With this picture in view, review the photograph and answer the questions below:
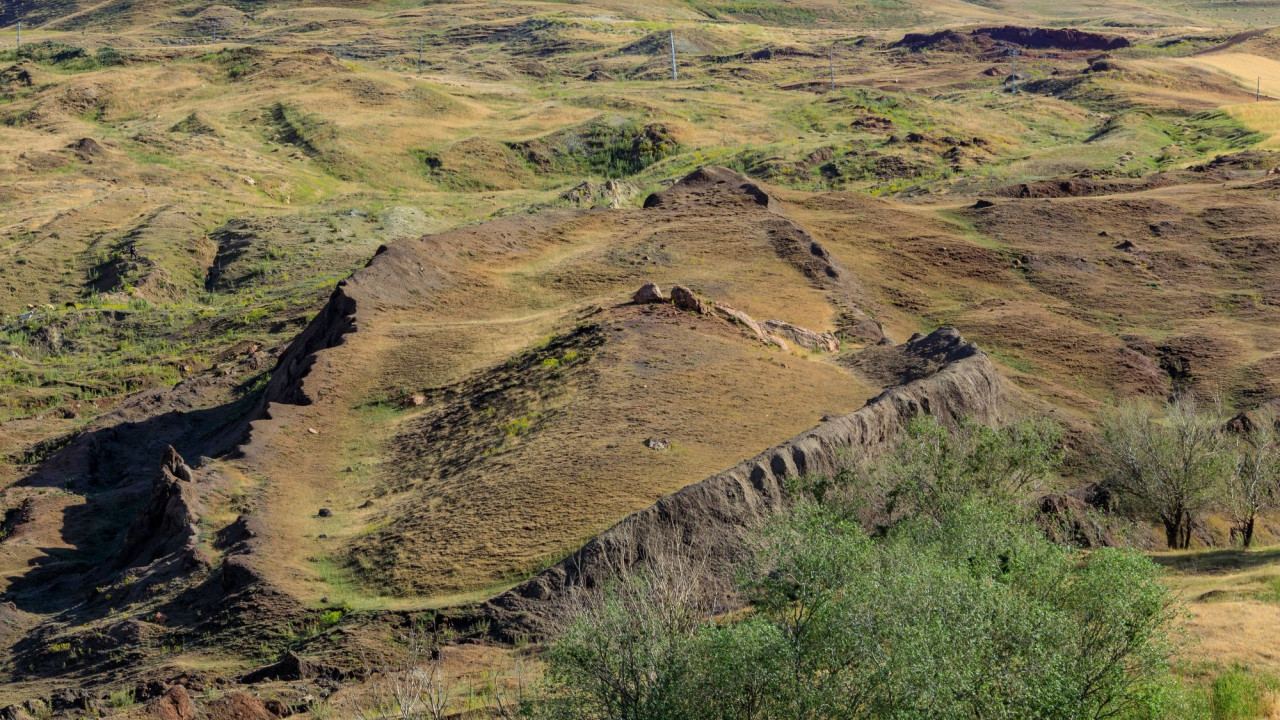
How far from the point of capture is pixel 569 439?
34469 millimetres

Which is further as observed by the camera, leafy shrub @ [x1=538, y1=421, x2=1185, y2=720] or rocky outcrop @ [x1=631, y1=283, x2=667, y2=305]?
rocky outcrop @ [x1=631, y1=283, x2=667, y2=305]

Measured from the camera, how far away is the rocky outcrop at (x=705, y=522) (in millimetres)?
27094

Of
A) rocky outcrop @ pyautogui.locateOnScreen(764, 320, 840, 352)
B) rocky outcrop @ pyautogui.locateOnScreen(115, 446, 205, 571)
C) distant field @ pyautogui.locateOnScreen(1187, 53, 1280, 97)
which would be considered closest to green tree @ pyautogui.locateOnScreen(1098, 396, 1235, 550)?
rocky outcrop @ pyautogui.locateOnScreen(764, 320, 840, 352)

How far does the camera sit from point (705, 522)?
92.2 ft

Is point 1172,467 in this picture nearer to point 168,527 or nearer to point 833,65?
point 168,527

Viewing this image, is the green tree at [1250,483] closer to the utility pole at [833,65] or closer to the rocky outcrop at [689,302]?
the rocky outcrop at [689,302]

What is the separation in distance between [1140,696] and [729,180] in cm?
4993

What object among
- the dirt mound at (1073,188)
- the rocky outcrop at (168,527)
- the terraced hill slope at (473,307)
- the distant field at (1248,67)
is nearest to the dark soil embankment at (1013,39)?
the distant field at (1248,67)

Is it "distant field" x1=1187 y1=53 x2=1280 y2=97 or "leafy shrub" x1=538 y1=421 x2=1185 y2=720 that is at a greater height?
"leafy shrub" x1=538 y1=421 x2=1185 y2=720

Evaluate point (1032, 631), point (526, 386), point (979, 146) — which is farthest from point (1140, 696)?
point (979, 146)

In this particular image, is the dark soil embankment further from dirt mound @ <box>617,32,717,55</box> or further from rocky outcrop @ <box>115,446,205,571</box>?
rocky outcrop @ <box>115,446,205,571</box>

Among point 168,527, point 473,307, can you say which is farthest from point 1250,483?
point 168,527

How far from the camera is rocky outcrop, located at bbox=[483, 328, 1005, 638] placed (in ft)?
88.9

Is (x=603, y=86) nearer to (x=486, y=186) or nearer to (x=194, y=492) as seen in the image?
(x=486, y=186)
